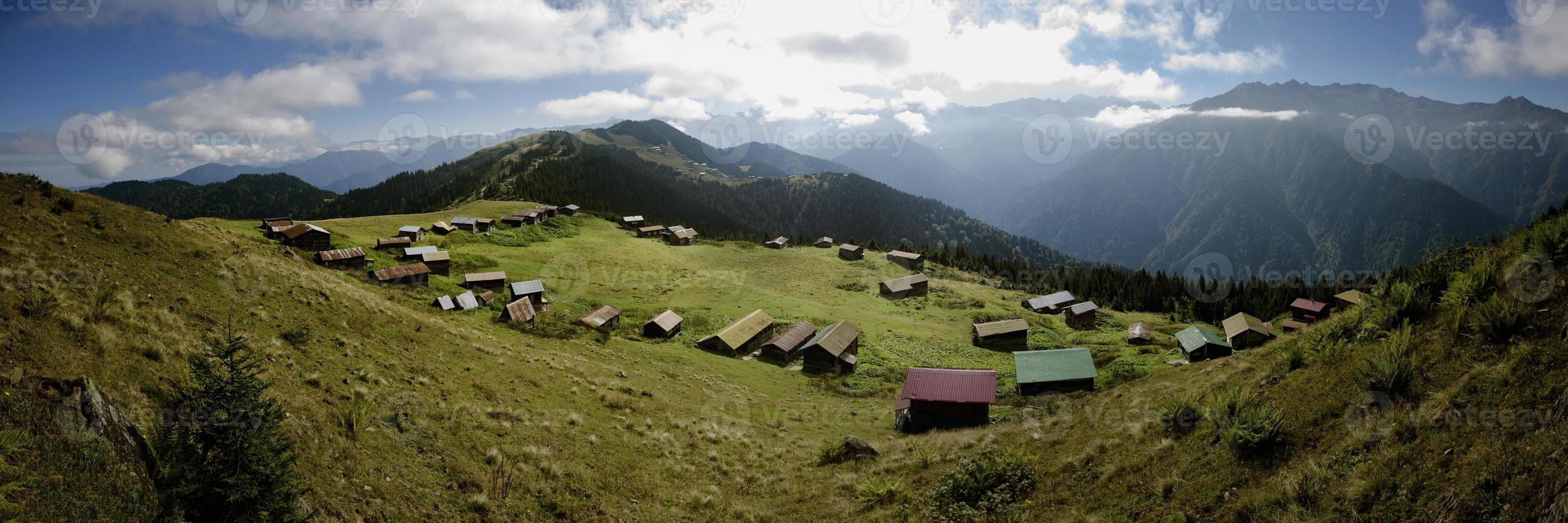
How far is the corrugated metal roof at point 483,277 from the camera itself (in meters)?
53.6

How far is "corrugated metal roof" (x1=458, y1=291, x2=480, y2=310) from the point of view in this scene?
4622 centimetres

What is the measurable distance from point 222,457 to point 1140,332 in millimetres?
63687

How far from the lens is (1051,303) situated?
73.2m

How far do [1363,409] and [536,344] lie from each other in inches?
1371

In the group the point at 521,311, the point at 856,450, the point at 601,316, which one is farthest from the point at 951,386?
the point at 521,311

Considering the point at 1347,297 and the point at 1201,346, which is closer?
the point at 1201,346

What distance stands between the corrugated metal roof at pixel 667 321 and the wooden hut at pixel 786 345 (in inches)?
314

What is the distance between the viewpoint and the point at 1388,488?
8.40 meters

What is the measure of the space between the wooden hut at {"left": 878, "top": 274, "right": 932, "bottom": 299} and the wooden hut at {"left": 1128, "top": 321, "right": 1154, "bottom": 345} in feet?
86.6

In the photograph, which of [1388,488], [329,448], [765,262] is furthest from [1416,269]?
[765,262]

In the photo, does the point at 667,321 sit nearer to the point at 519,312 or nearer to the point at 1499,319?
the point at 519,312

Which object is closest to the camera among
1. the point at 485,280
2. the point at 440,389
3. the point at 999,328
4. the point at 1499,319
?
the point at 1499,319

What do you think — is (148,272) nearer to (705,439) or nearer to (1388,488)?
(705,439)

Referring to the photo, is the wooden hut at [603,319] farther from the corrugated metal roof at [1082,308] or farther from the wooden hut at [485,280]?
the corrugated metal roof at [1082,308]
